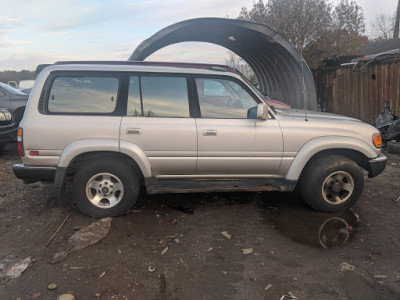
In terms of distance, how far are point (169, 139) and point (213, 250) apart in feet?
4.68

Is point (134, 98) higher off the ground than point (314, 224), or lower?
higher

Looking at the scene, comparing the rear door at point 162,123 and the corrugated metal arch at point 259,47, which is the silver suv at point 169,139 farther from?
the corrugated metal arch at point 259,47

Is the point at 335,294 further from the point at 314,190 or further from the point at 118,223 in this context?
the point at 118,223

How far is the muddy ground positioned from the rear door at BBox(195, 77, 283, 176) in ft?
2.26

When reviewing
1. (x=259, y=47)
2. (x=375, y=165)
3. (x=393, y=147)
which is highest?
(x=259, y=47)

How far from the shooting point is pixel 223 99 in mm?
4566

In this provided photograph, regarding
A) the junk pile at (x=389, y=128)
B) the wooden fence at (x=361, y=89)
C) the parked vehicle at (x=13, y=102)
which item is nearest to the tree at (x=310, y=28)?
the wooden fence at (x=361, y=89)

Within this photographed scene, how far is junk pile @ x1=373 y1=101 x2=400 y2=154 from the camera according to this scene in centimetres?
848

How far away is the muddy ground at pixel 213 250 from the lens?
121 inches

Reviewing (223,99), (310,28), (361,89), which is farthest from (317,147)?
(310,28)

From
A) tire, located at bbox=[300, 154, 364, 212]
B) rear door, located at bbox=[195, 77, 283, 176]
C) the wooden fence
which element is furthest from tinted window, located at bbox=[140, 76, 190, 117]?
the wooden fence

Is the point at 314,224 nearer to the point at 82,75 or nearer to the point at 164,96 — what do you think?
the point at 164,96

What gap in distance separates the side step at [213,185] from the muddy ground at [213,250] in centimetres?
38

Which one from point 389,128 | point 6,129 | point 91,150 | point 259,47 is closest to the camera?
point 91,150
